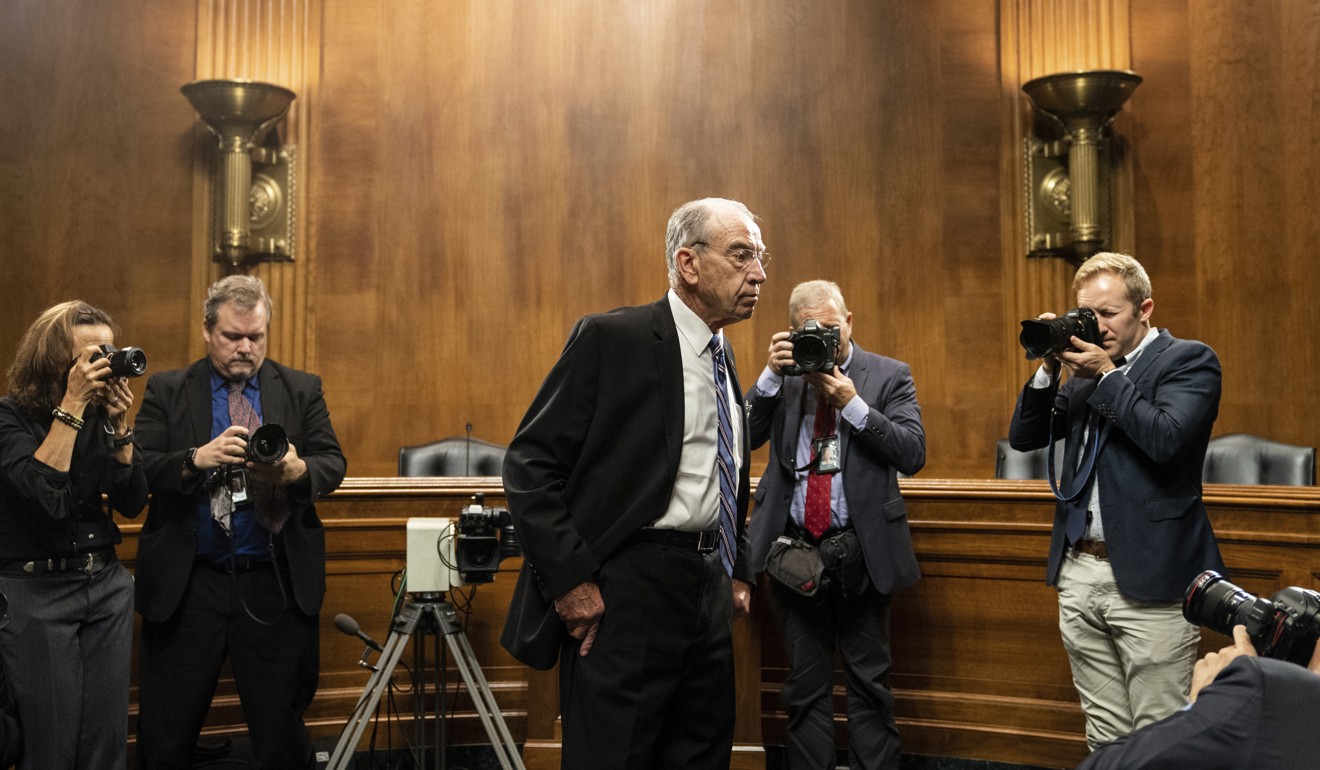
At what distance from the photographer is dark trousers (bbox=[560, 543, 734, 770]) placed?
246 cm

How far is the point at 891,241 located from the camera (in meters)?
6.16

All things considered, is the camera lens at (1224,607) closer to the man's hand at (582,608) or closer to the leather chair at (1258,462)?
the man's hand at (582,608)

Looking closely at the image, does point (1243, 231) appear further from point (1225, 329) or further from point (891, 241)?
point (891, 241)

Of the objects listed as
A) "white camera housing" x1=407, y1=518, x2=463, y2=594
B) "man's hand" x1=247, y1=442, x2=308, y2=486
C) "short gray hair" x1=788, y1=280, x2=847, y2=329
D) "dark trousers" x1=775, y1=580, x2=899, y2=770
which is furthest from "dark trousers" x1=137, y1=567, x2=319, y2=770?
"short gray hair" x1=788, y1=280, x2=847, y2=329

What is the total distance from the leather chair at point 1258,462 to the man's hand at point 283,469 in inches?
132

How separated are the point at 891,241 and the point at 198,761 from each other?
3996mm

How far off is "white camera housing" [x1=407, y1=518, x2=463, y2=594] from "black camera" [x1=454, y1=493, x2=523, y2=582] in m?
0.06

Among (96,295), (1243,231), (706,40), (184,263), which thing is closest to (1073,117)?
(1243,231)

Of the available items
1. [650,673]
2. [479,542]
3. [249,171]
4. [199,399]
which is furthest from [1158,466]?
[249,171]

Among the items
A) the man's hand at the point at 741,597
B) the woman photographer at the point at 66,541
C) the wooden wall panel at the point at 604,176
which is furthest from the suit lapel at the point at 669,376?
the wooden wall panel at the point at 604,176

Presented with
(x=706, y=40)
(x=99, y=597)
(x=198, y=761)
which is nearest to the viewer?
(x=99, y=597)

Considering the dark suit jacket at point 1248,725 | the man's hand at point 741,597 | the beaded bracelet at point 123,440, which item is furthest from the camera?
the beaded bracelet at point 123,440

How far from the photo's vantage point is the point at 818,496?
3.77 m

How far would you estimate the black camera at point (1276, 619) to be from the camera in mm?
1909
